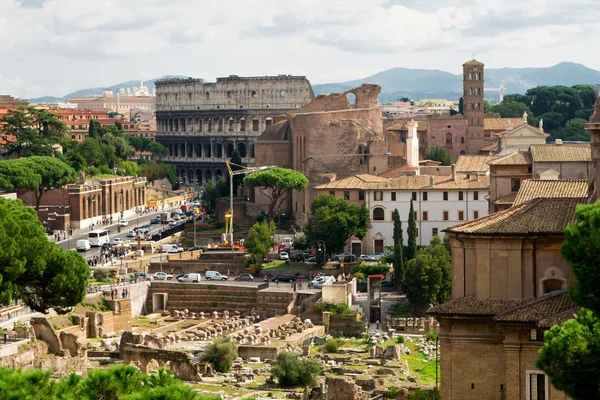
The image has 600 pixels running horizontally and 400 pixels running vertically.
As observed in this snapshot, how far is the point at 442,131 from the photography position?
119 meters

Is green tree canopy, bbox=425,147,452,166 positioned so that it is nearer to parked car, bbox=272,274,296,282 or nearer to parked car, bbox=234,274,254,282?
parked car, bbox=234,274,254,282

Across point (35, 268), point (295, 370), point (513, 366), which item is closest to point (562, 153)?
point (295, 370)

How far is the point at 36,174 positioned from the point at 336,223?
22.9 m

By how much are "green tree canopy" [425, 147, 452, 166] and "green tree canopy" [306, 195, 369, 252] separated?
3181 cm

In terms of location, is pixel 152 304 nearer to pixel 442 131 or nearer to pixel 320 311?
pixel 320 311

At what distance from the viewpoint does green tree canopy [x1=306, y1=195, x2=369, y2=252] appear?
73125mm

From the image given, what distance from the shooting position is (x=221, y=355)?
5303 centimetres

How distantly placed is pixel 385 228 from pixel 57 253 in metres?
32.9

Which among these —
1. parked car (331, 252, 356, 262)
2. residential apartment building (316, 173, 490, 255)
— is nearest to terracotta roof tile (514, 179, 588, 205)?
parked car (331, 252, 356, 262)

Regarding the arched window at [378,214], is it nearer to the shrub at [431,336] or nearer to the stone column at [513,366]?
the shrub at [431,336]

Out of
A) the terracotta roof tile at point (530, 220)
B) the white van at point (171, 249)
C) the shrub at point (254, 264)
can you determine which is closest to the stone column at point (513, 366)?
the terracotta roof tile at point (530, 220)

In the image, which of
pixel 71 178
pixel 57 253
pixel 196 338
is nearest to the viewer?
pixel 57 253

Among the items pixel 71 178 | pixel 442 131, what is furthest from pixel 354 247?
pixel 442 131

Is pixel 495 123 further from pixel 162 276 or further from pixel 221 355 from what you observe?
pixel 221 355
